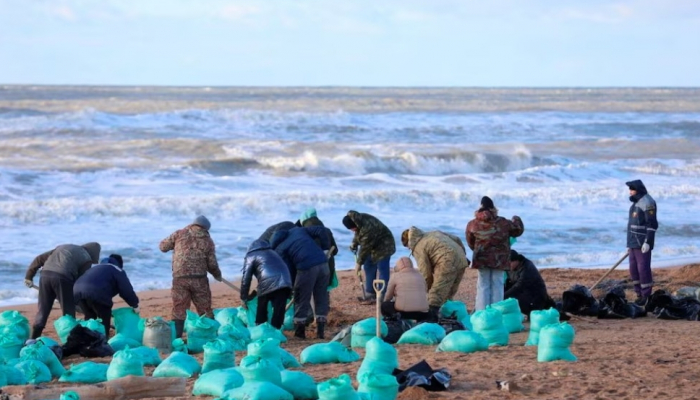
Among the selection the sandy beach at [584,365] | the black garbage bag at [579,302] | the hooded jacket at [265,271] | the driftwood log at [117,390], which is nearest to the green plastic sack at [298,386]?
the sandy beach at [584,365]

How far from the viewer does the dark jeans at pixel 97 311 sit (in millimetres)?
9805

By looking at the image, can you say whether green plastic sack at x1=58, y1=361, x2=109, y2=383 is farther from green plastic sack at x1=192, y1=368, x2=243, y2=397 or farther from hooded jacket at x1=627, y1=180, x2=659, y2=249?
hooded jacket at x1=627, y1=180, x2=659, y2=249

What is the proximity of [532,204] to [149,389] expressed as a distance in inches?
643

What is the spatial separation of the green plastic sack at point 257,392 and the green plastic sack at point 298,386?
0.24m

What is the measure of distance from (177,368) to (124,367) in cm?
42

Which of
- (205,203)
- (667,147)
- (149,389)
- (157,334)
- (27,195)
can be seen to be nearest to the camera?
(149,389)

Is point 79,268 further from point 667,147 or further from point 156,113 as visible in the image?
point 156,113

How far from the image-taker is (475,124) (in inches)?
2127

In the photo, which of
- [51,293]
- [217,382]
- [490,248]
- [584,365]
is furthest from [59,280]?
[584,365]

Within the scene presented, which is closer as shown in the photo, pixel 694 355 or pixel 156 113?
pixel 694 355

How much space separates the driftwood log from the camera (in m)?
6.68

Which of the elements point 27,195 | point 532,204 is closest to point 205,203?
point 27,195

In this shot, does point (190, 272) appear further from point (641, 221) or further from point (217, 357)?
point (641, 221)

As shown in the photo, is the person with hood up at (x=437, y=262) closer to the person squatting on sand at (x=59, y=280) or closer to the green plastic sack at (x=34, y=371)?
the person squatting on sand at (x=59, y=280)
